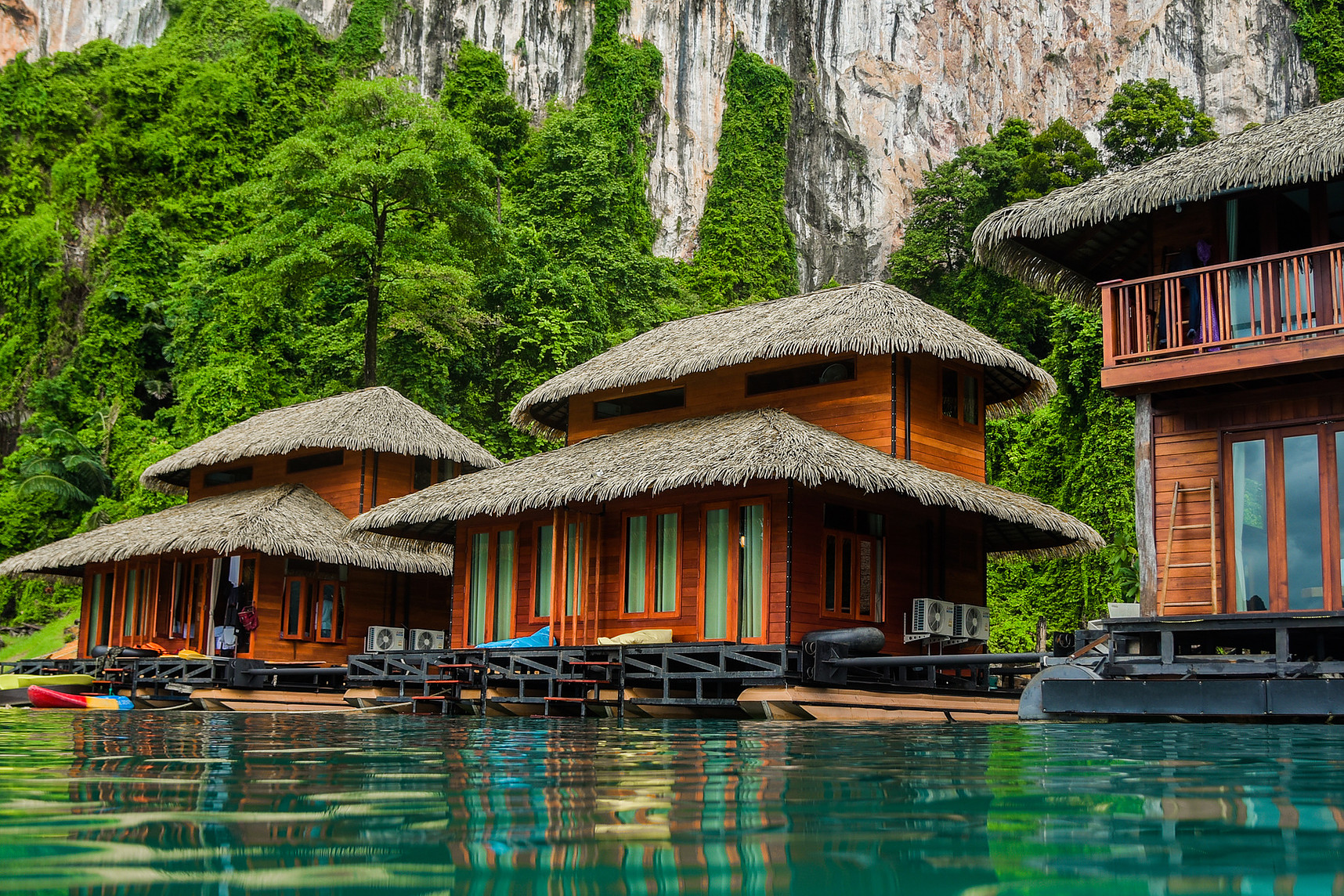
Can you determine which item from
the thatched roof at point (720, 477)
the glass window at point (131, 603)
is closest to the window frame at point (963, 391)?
the thatched roof at point (720, 477)

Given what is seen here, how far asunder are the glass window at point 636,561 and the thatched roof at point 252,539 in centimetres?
579

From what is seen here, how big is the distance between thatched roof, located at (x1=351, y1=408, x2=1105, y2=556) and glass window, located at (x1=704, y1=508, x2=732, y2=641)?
0.87 meters

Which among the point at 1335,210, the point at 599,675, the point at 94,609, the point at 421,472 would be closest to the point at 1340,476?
the point at 1335,210

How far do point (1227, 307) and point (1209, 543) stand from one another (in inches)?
86.0

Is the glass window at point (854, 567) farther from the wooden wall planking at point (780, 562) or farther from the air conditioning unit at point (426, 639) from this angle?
the air conditioning unit at point (426, 639)

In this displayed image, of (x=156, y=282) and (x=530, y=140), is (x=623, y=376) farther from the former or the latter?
(x=530, y=140)

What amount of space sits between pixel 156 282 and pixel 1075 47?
115ft

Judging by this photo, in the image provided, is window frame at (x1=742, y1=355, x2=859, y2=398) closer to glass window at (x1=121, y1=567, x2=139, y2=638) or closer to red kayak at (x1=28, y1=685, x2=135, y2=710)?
red kayak at (x1=28, y1=685, x2=135, y2=710)

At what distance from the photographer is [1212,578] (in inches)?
472

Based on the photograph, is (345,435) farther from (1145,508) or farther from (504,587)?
(1145,508)

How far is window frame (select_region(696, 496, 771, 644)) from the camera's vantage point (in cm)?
1498

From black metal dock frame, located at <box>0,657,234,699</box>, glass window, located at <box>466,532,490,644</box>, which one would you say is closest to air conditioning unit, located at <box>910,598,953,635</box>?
glass window, located at <box>466,532,490,644</box>

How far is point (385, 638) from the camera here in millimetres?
21844

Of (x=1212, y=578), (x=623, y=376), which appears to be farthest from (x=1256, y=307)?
(x=623, y=376)
